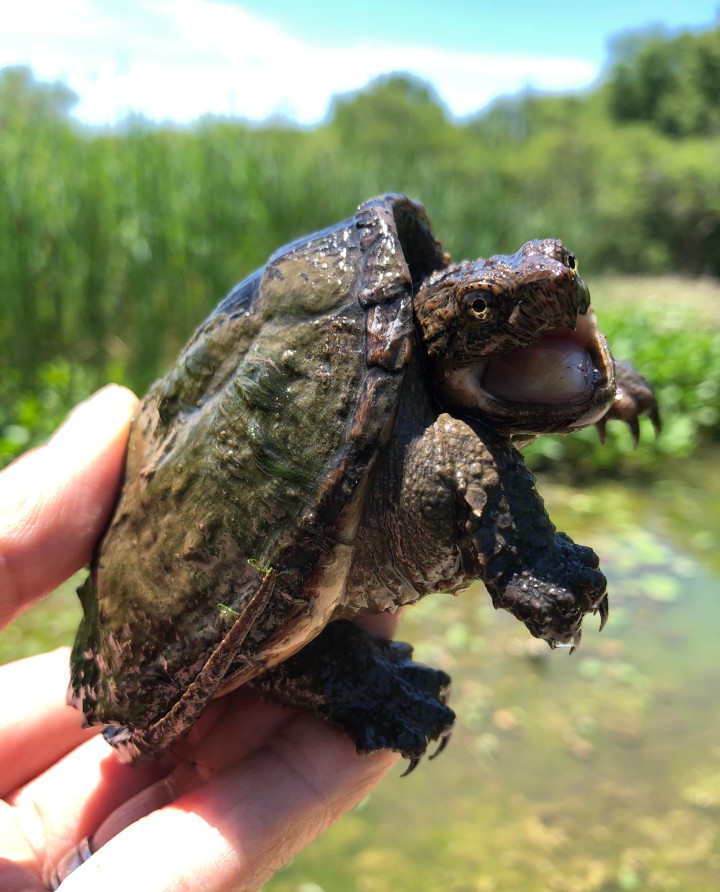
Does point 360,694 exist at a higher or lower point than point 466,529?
lower

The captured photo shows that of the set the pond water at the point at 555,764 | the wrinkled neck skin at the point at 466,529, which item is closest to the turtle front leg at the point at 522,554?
the wrinkled neck skin at the point at 466,529

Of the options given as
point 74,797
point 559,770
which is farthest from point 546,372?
point 559,770

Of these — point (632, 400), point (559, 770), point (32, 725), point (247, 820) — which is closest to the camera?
point (247, 820)

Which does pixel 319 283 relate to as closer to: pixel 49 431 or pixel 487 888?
pixel 487 888

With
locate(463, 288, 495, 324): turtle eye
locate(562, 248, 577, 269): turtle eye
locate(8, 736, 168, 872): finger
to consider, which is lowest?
locate(8, 736, 168, 872): finger

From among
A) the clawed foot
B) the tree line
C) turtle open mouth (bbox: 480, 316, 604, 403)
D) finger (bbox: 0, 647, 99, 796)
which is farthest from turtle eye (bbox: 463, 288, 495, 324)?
the tree line

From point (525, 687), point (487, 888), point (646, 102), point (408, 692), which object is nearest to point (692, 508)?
point (525, 687)

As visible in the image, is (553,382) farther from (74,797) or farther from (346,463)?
(74,797)

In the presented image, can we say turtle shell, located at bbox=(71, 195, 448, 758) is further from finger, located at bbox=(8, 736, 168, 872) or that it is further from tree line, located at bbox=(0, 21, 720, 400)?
tree line, located at bbox=(0, 21, 720, 400)
